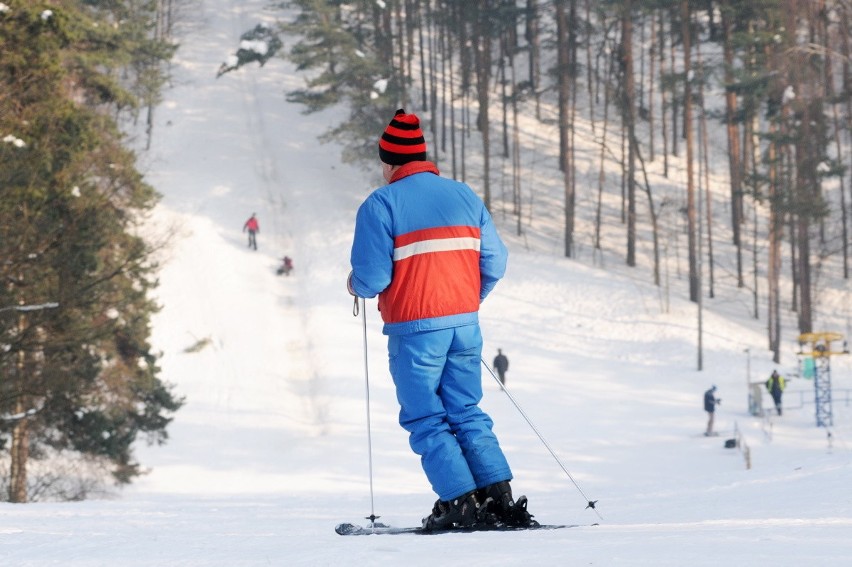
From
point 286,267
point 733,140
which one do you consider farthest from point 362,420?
point 733,140

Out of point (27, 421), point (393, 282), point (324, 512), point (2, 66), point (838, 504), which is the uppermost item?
point (2, 66)

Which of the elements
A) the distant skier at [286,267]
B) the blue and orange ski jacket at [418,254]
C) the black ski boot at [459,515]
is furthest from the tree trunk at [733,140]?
the black ski boot at [459,515]

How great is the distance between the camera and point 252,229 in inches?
1591

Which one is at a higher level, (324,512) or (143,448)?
(324,512)

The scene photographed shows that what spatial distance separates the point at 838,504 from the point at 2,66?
1482 cm

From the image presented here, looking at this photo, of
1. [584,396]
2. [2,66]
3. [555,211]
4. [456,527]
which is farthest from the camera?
[555,211]

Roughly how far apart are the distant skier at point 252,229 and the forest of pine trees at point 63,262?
1456 centimetres

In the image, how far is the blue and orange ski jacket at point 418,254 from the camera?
16.5 ft

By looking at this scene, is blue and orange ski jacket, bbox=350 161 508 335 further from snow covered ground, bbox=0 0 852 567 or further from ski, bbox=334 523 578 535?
snow covered ground, bbox=0 0 852 567

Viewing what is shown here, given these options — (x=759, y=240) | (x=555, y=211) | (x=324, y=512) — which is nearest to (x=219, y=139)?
(x=555, y=211)

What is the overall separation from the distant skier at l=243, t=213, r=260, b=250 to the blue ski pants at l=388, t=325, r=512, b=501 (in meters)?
35.4

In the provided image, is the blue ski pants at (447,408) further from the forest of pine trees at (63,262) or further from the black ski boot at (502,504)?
the forest of pine trees at (63,262)

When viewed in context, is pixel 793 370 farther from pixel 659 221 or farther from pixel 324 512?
pixel 324 512

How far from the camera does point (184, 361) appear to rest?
32531mm
